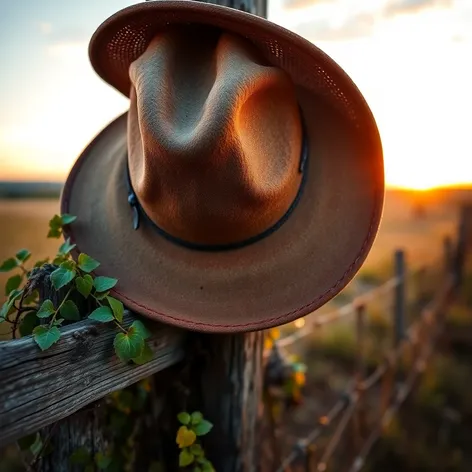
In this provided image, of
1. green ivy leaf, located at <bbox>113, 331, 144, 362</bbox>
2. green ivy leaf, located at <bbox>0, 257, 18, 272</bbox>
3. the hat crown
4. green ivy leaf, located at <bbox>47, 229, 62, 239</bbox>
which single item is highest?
the hat crown

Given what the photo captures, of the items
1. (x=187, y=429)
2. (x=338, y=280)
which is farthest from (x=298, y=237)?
(x=187, y=429)

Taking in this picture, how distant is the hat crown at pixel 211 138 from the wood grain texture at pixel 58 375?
28 cm

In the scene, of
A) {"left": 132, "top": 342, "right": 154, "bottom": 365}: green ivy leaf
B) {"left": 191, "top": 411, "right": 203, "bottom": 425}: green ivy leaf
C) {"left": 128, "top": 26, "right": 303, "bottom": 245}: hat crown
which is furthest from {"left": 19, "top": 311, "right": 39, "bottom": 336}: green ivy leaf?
{"left": 191, "top": 411, "right": 203, "bottom": 425}: green ivy leaf

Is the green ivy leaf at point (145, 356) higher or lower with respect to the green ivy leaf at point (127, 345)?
lower

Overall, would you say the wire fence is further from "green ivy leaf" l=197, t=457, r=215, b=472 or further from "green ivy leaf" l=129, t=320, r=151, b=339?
"green ivy leaf" l=129, t=320, r=151, b=339

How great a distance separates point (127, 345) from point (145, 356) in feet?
0.25

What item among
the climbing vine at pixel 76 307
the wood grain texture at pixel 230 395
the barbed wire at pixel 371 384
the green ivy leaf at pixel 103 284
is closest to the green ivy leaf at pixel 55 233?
the climbing vine at pixel 76 307

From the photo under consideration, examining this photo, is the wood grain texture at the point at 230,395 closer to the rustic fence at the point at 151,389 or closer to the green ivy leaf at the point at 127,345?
the rustic fence at the point at 151,389

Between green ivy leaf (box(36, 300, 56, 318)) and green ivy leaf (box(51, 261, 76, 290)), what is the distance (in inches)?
1.4

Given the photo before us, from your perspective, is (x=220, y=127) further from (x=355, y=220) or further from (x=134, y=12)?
(x=355, y=220)

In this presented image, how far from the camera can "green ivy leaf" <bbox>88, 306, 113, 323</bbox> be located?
40.5 inches

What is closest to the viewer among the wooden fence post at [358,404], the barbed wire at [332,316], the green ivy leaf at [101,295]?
the green ivy leaf at [101,295]

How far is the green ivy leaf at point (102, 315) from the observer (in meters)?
1.03

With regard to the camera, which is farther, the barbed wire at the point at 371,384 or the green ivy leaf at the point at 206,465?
the barbed wire at the point at 371,384
